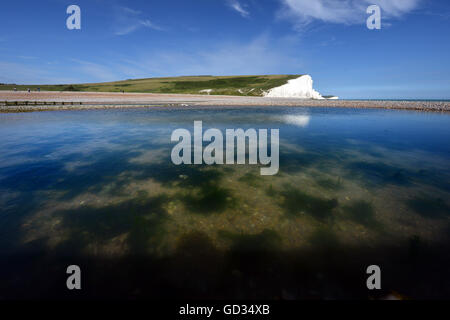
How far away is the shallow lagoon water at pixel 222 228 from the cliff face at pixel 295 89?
111 meters

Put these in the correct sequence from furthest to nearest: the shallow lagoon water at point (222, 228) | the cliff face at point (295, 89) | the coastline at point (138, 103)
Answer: the cliff face at point (295, 89) → the coastline at point (138, 103) → the shallow lagoon water at point (222, 228)

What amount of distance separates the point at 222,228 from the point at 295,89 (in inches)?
4849

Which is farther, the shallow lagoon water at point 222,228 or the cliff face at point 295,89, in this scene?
the cliff face at point 295,89

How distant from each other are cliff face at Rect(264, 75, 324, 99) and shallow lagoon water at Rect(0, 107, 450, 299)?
11050 cm

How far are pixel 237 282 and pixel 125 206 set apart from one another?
3.82m

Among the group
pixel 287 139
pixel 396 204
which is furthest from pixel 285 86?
pixel 396 204

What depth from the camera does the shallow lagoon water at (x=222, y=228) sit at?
333cm

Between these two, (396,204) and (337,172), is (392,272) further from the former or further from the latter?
(337,172)

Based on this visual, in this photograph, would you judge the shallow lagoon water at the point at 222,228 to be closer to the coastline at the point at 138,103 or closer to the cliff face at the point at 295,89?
the coastline at the point at 138,103

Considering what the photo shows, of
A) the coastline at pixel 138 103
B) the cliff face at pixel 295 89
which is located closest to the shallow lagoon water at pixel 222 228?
the coastline at pixel 138 103

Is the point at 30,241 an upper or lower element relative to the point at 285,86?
lower

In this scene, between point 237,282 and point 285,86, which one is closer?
point 237,282

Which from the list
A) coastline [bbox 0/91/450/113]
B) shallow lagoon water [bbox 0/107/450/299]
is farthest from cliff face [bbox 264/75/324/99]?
shallow lagoon water [bbox 0/107/450/299]
